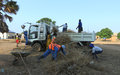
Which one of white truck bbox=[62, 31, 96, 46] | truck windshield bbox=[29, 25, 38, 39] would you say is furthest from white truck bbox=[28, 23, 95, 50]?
white truck bbox=[62, 31, 96, 46]

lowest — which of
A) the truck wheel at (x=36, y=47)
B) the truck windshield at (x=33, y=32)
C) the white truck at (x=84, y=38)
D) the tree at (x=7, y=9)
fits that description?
Result: the truck wheel at (x=36, y=47)

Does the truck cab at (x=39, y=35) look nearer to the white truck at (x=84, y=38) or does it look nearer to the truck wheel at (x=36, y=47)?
the truck wheel at (x=36, y=47)

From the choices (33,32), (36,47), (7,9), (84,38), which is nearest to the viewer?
(84,38)

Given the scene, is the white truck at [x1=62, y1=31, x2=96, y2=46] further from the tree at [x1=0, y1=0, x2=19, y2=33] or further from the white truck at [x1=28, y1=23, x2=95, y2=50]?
the tree at [x1=0, y1=0, x2=19, y2=33]

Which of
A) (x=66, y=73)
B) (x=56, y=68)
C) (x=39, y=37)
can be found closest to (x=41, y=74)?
(x=56, y=68)

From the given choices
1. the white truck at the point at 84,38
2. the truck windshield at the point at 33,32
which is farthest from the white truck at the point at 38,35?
the white truck at the point at 84,38

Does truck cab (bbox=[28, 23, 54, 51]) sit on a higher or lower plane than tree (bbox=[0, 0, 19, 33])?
lower

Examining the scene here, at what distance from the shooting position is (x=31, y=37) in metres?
11.3

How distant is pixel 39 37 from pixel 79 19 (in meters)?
3.78

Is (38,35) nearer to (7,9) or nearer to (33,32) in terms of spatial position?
(33,32)

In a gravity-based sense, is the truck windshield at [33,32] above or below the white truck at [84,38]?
above

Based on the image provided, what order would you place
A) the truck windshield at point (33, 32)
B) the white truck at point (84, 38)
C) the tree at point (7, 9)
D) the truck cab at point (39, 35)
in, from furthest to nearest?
the tree at point (7, 9) → the truck windshield at point (33, 32) → the truck cab at point (39, 35) → the white truck at point (84, 38)

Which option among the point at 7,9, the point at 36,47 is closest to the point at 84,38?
the point at 36,47

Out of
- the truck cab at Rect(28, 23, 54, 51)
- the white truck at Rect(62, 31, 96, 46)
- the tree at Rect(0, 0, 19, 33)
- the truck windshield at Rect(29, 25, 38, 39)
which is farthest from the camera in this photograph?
the tree at Rect(0, 0, 19, 33)
